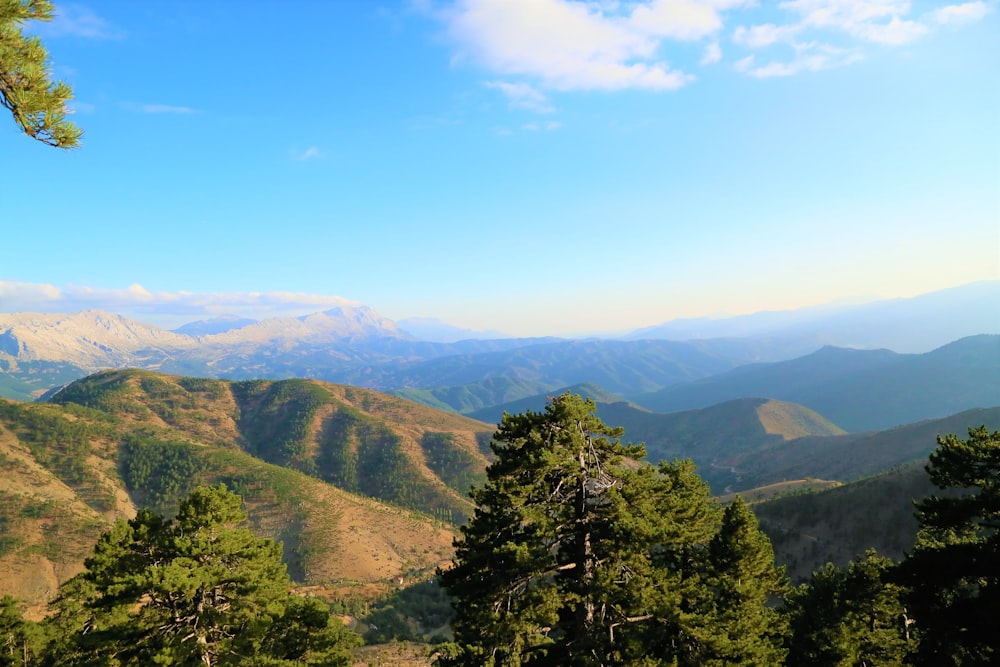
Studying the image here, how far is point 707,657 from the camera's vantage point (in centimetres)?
1355

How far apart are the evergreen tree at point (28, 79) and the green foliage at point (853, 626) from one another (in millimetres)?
28805

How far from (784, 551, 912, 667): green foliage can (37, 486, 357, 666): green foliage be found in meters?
20.7

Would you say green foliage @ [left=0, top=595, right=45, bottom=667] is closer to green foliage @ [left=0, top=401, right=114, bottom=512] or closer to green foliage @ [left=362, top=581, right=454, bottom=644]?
green foliage @ [left=362, top=581, right=454, bottom=644]

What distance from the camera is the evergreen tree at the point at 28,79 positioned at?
21.4ft

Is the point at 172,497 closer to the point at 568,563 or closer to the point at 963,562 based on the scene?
the point at 568,563

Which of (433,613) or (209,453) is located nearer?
(433,613)

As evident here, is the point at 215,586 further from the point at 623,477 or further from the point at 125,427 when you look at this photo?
the point at 125,427

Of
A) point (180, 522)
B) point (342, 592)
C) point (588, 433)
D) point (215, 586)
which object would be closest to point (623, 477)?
point (588, 433)

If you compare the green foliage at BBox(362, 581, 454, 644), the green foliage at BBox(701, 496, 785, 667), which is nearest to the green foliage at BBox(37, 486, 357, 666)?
the green foliage at BBox(701, 496, 785, 667)

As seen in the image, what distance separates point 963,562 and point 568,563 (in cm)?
1067

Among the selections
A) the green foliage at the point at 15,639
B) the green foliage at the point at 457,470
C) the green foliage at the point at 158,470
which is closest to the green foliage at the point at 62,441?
the green foliage at the point at 158,470

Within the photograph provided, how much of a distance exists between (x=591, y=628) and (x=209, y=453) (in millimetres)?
185624

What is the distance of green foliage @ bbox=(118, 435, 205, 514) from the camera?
468 ft

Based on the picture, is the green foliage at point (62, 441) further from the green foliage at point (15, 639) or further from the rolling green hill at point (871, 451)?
the rolling green hill at point (871, 451)
